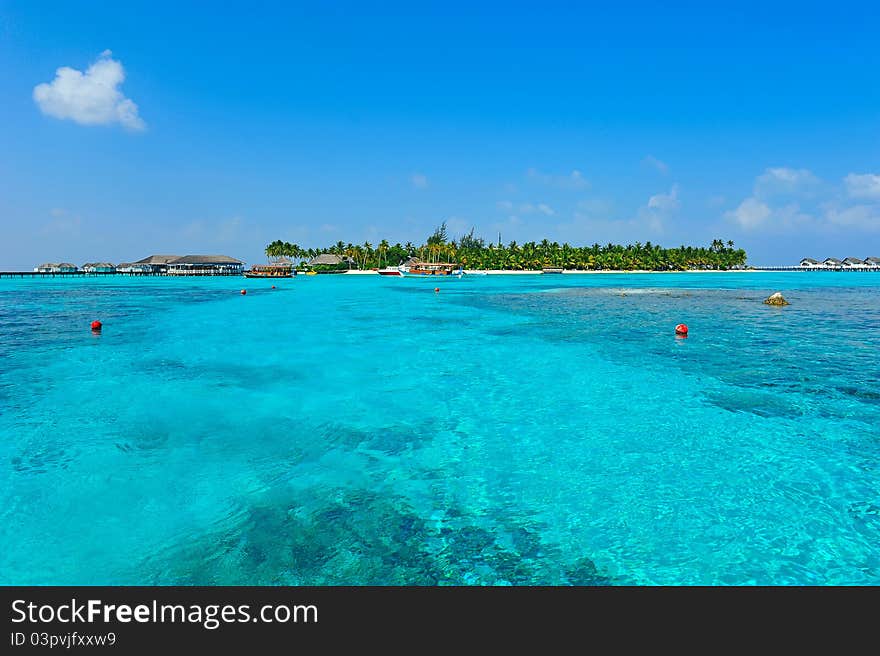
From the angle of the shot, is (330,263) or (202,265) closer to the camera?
(202,265)

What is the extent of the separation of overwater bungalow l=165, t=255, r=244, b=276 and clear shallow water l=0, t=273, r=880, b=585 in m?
144

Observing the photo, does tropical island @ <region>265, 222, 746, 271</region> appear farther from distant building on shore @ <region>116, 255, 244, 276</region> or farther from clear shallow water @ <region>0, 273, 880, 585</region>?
clear shallow water @ <region>0, 273, 880, 585</region>

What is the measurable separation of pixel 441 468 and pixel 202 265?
166831 mm

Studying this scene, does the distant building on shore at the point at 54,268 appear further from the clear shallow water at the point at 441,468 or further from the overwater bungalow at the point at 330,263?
the clear shallow water at the point at 441,468

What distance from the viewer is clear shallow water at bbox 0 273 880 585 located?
6.73m

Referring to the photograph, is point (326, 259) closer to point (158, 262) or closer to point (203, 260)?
point (203, 260)

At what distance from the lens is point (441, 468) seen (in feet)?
33.0

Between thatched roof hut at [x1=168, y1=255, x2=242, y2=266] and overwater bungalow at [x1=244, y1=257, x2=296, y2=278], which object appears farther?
thatched roof hut at [x1=168, y1=255, x2=242, y2=266]

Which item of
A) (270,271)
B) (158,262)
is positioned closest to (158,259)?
(158,262)

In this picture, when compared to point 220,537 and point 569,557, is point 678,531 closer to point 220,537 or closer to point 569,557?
point 569,557

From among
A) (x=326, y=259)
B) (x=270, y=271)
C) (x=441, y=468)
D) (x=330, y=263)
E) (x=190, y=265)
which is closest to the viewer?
(x=441, y=468)

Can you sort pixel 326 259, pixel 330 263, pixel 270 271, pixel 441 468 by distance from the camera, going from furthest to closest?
pixel 326 259
pixel 330 263
pixel 270 271
pixel 441 468

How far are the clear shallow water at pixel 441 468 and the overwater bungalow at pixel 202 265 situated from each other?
144276 millimetres

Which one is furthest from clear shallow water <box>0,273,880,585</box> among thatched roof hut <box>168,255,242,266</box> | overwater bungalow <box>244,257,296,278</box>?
thatched roof hut <box>168,255,242,266</box>
